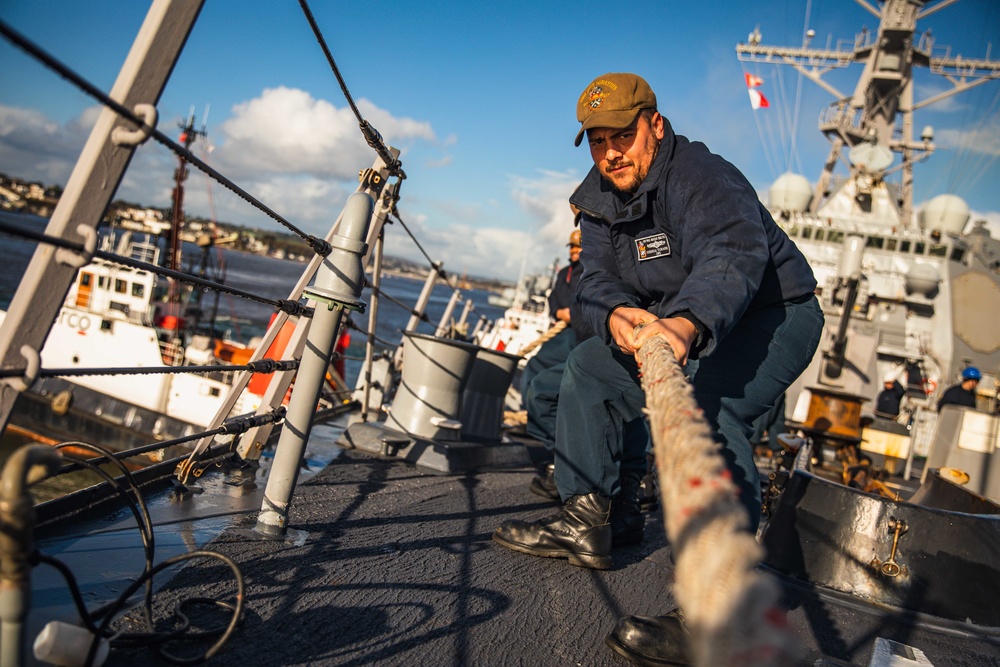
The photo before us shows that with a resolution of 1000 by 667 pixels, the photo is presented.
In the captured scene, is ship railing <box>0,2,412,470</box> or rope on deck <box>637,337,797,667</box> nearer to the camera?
rope on deck <box>637,337,797,667</box>

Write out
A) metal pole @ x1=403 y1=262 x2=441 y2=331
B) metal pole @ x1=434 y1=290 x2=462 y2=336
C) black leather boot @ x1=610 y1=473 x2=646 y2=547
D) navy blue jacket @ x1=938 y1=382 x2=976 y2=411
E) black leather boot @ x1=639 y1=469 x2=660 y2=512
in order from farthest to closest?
navy blue jacket @ x1=938 y1=382 x2=976 y2=411
metal pole @ x1=434 y1=290 x2=462 y2=336
metal pole @ x1=403 y1=262 x2=441 y2=331
black leather boot @ x1=639 y1=469 x2=660 y2=512
black leather boot @ x1=610 y1=473 x2=646 y2=547

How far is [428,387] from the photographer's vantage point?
4.10 meters

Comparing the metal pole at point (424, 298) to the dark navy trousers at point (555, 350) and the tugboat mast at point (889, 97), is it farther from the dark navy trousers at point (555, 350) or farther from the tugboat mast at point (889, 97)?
the tugboat mast at point (889, 97)

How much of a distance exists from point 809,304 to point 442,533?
4.99 ft

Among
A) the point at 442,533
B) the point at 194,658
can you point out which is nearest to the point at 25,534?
the point at 194,658

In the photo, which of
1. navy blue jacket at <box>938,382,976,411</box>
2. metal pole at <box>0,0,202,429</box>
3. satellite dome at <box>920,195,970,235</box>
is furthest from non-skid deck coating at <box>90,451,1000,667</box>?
satellite dome at <box>920,195,970,235</box>

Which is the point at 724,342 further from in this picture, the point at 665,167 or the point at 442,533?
the point at 442,533

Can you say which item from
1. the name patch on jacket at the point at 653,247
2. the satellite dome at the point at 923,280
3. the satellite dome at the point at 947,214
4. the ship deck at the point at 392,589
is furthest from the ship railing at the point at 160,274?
the satellite dome at the point at 947,214

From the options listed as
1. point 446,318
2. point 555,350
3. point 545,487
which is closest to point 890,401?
point 446,318

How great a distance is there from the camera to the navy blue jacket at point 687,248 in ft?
6.16

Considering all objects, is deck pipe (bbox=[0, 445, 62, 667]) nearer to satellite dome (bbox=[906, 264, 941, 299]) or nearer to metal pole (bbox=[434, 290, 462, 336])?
metal pole (bbox=[434, 290, 462, 336])

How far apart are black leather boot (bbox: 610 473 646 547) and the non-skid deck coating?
0.07 m

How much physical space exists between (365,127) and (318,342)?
110 centimetres

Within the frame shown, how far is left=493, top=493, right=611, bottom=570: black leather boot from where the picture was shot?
8.39ft
